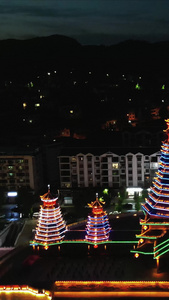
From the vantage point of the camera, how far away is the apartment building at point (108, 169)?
2697cm

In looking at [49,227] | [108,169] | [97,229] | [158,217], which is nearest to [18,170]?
[108,169]

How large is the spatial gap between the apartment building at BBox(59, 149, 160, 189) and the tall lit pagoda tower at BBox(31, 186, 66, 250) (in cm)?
857

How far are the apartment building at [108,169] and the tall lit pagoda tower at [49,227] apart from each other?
857cm

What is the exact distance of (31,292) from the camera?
52.0 feet

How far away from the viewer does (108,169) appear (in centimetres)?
2745

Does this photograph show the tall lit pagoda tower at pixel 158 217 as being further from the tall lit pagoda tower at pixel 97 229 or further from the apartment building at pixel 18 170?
the apartment building at pixel 18 170

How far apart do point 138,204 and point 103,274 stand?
7808 mm

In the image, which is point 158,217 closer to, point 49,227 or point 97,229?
point 97,229

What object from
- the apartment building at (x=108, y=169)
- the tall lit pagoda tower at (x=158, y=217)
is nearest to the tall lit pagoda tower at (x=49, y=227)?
the tall lit pagoda tower at (x=158, y=217)

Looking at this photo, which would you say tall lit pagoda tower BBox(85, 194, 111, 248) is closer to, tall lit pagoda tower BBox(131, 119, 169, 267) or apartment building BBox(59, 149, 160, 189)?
tall lit pagoda tower BBox(131, 119, 169, 267)

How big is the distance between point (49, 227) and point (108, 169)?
9.28 meters

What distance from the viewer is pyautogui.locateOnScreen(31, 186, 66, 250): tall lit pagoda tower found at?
62.1ft

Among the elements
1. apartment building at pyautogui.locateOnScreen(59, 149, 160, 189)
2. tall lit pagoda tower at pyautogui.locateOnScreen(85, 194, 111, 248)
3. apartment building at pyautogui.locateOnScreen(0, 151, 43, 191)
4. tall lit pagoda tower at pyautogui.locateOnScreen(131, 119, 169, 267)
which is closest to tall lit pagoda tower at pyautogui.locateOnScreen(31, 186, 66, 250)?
tall lit pagoda tower at pyautogui.locateOnScreen(85, 194, 111, 248)

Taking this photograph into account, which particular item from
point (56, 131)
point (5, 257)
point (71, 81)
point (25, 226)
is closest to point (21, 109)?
point (56, 131)
